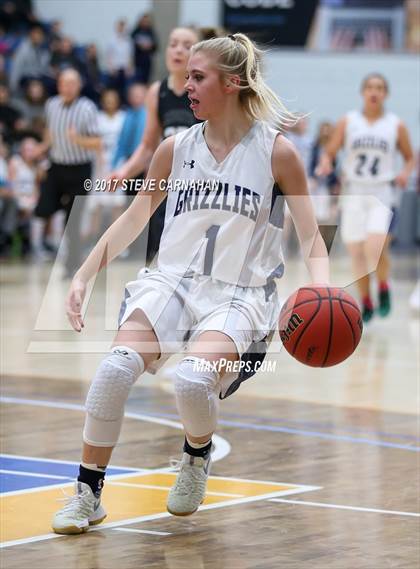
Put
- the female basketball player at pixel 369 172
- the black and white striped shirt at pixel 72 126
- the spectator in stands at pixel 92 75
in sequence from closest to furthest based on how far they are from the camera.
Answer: the female basketball player at pixel 369 172, the black and white striped shirt at pixel 72 126, the spectator in stands at pixel 92 75

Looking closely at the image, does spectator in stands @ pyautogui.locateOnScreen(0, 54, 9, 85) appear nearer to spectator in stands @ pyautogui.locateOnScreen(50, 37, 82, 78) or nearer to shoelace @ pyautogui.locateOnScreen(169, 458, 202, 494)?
spectator in stands @ pyautogui.locateOnScreen(50, 37, 82, 78)

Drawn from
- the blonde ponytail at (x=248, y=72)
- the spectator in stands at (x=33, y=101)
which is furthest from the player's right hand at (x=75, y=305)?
the spectator in stands at (x=33, y=101)

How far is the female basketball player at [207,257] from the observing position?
4.65 metres

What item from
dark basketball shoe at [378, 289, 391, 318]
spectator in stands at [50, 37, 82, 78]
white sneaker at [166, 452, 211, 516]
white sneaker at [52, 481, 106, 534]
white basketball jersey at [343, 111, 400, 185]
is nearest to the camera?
white sneaker at [52, 481, 106, 534]

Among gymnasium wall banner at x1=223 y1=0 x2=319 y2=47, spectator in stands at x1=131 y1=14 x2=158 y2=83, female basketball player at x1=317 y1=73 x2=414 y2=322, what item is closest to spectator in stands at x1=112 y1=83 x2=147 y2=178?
female basketball player at x1=317 y1=73 x2=414 y2=322

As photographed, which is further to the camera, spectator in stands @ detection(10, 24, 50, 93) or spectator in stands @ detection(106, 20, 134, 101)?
spectator in stands @ detection(106, 20, 134, 101)

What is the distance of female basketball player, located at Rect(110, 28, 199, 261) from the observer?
762cm

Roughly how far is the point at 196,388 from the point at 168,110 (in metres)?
3.56

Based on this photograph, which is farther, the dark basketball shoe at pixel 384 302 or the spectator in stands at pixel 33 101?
the spectator in stands at pixel 33 101

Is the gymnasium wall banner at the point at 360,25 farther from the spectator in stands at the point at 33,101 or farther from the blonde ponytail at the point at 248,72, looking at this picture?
the blonde ponytail at the point at 248,72

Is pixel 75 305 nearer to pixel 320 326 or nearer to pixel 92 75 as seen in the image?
pixel 320 326

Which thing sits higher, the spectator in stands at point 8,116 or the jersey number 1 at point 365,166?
the spectator in stands at point 8,116

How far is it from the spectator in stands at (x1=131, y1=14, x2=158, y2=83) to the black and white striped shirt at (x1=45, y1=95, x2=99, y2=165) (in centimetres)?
861

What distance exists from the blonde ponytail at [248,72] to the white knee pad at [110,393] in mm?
1074
